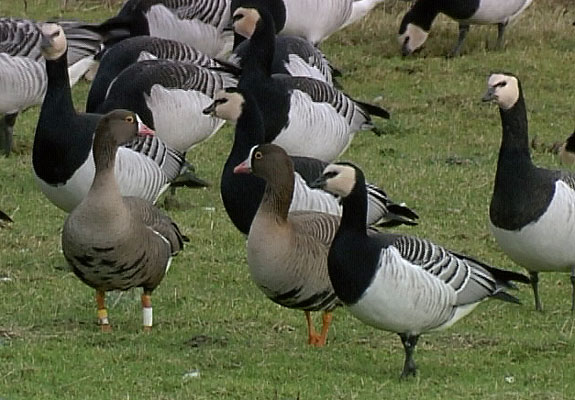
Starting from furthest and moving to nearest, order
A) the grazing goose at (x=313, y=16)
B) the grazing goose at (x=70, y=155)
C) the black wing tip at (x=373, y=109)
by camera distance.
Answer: the grazing goose at (x=313, y=16) → the black wing tip at (x=373, y=109) → the grazing goose at (x=70, y=155)

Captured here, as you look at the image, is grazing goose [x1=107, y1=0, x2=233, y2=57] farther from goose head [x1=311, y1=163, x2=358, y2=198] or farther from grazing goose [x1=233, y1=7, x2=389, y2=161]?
goose head [x1=311, y1=163, x2=358, y2=198]

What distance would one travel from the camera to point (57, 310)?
9477mm

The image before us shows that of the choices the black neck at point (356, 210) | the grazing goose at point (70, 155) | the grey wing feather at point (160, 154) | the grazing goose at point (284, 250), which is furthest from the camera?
the grey wing feather at point (160, 154)

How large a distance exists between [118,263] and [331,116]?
4620mm

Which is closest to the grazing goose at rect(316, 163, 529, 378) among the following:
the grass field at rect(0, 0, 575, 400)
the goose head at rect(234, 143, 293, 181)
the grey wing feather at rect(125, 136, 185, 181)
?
the grass field at rect(0, 0, 575, 400)

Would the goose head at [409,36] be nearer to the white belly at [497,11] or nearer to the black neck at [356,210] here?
the white belly at [497,11]

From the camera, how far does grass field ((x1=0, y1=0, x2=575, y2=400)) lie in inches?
305

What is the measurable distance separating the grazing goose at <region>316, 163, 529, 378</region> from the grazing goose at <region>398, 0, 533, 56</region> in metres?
10.5

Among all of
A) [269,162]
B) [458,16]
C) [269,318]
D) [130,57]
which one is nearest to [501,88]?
[269,162]

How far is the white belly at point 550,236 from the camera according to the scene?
30.8 ft

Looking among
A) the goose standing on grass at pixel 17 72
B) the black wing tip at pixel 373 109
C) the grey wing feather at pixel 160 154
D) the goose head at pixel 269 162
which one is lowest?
the goose standing on grass at pixel 17 72

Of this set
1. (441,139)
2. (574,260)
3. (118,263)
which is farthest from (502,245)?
(441,139)

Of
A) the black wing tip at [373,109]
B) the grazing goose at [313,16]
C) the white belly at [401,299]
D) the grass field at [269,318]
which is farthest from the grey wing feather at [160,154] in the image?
the grazing goose at [313,16]

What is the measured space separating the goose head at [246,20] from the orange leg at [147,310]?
441 centimetres
